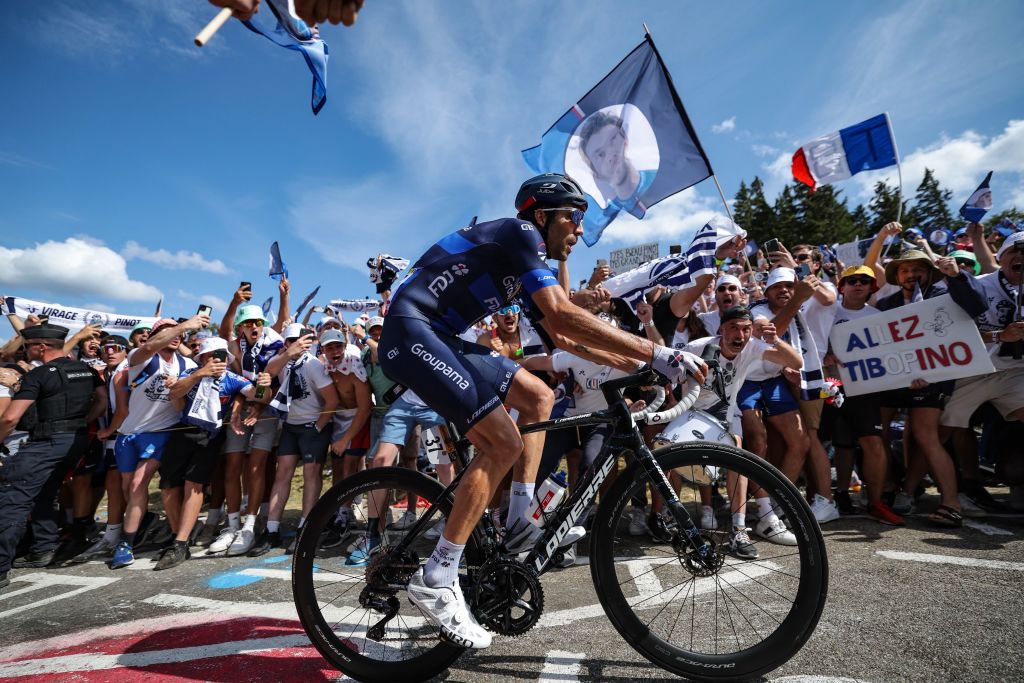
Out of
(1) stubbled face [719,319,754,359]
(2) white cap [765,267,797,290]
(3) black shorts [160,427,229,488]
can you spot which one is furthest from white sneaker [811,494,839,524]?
(3) black shorts [160,427,229,488]

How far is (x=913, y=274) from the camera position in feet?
17.6

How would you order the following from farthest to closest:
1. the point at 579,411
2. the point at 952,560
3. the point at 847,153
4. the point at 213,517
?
1. the point at 847,153
2. the point at 213,517
3. the point at 579,411
4. the point at 952,560

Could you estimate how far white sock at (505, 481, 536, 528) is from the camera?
267 cm

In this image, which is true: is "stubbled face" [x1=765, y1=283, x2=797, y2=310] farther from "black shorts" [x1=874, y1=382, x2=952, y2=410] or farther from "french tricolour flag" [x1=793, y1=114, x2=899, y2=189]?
"french tricolour flag" [x1=793, y1=114, x2=899, y2=189]

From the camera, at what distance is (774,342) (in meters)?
4.64

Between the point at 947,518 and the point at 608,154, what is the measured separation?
6189 millimetres

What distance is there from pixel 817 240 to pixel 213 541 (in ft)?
191

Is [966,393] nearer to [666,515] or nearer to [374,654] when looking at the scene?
[666,515]

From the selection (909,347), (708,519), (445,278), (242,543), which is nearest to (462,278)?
(445,278)

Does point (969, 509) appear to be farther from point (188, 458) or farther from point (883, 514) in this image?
point (188, 458)

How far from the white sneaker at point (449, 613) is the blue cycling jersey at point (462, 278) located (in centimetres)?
127

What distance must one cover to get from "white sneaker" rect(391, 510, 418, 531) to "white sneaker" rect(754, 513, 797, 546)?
174 centimetres

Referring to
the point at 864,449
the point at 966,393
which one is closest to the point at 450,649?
the point at 864,449

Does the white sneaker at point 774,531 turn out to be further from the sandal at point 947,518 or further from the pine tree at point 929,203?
the pine tree at point 929,203
